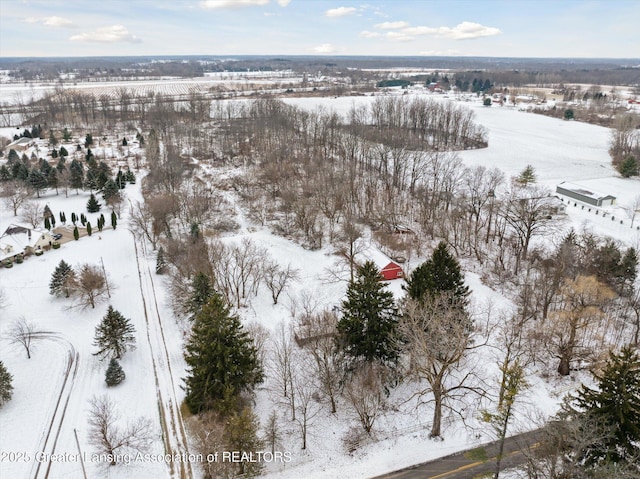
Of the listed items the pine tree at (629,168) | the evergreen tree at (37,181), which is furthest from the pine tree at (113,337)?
the pine tree at (629,168)

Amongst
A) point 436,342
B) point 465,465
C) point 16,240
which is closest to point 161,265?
point 16,240

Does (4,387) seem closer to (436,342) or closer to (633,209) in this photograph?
(436,342)

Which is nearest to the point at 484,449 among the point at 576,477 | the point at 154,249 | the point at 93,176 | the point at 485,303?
the point at 576,477

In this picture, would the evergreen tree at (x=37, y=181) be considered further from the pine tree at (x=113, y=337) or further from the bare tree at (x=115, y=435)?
the bare tree at (x=115, y=435)

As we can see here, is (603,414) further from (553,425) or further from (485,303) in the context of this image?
(485,303)

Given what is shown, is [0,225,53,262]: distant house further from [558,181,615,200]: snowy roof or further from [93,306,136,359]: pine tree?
[558,181,615,200]: snowy roof

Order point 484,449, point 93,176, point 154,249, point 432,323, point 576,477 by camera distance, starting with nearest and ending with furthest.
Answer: point 576,477
point 432,323
point 484,449
point 154,249
point 93,176

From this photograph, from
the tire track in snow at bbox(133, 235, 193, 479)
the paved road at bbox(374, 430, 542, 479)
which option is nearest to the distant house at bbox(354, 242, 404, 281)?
the paved road at bbox(374, 430, 542, 479)
